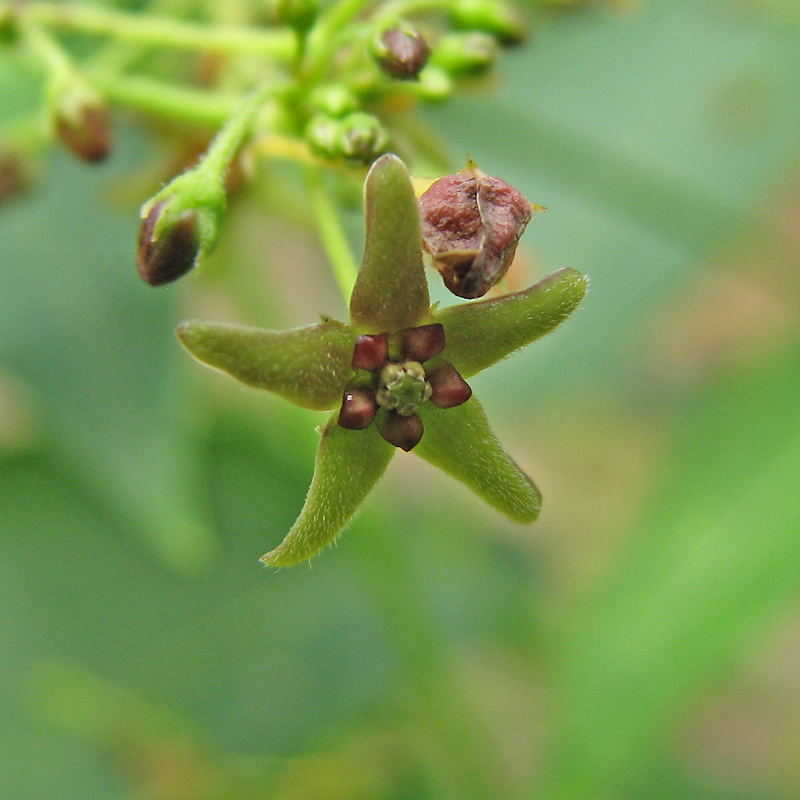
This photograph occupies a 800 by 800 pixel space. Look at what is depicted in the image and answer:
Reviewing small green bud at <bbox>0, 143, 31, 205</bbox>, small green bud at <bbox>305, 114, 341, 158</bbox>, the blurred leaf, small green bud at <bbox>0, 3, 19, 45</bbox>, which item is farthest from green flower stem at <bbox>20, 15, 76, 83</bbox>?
the blurred leaf

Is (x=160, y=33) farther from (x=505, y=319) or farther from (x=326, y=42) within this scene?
(x=505, y=319)

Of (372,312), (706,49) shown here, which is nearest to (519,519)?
(372,312)

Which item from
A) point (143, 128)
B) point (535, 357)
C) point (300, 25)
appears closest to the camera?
point (300, 25)

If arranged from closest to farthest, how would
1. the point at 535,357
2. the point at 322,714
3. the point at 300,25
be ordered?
the point at 300,25, the point at 322,714, the point at 535,357

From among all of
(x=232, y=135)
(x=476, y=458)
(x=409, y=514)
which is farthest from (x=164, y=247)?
(x=409, y=514)

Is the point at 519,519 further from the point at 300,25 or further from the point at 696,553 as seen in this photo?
the point at 696,553

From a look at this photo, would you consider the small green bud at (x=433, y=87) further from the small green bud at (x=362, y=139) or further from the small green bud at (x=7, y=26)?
the small green bud at (x=7, y=26)

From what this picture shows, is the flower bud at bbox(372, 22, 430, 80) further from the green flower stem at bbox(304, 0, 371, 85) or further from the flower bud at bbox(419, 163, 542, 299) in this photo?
the flower bud at bbox(419, 163, 542, 299)
